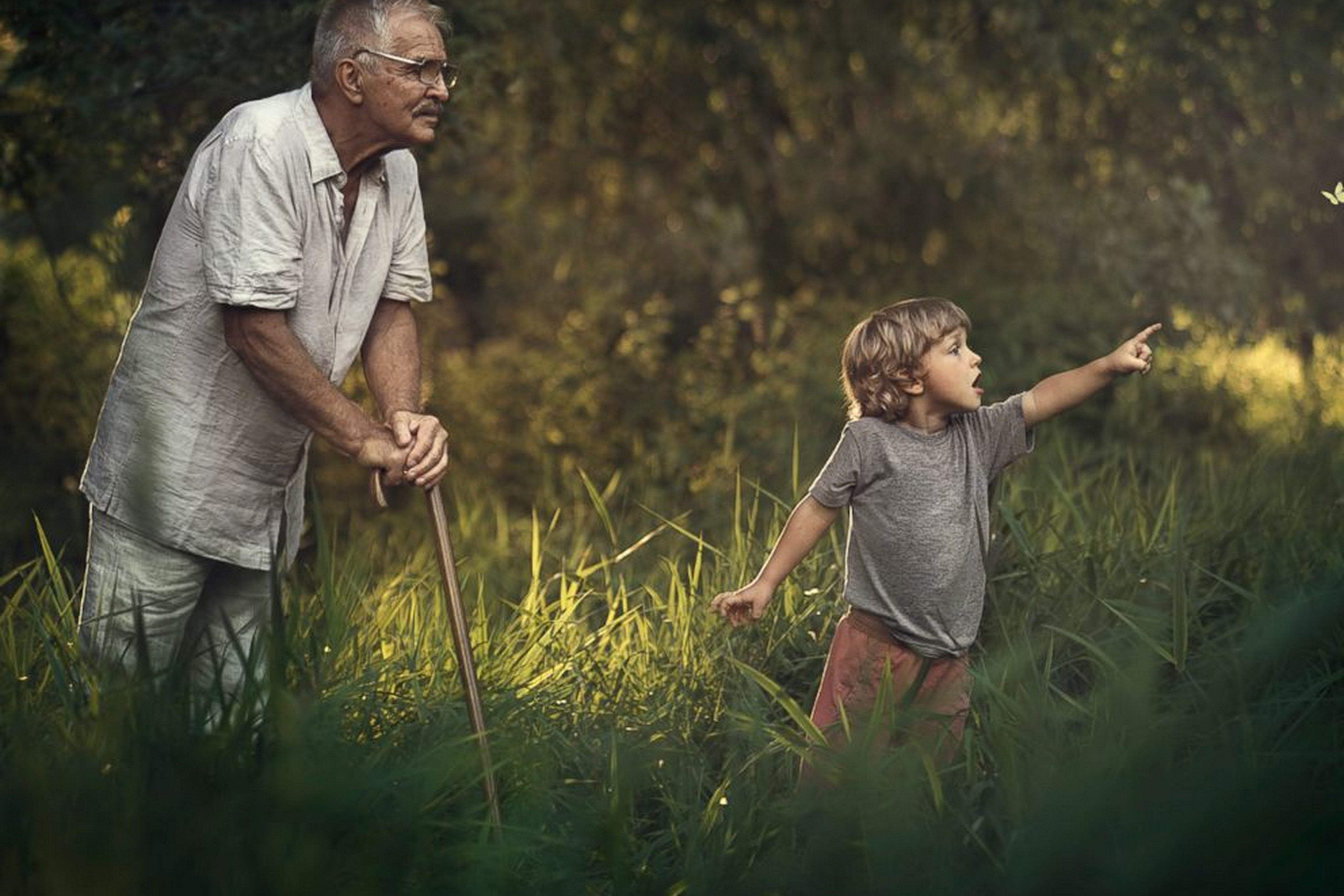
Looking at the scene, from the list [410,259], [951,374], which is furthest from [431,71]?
[951,374]

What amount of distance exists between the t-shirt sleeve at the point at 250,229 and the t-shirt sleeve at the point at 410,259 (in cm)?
42

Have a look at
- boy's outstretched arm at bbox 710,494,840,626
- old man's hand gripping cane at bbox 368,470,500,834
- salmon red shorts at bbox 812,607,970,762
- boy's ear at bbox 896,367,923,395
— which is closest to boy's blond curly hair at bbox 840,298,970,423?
boy's ear at bbox 896,367,923,395

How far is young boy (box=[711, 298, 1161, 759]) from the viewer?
4.04m

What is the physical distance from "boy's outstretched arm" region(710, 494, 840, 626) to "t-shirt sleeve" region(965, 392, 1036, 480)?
0.34 m

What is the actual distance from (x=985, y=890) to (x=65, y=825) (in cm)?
149

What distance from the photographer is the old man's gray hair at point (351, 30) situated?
155 inches

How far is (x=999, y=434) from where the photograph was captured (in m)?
4.14

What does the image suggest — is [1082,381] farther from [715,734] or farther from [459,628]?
[459,628]

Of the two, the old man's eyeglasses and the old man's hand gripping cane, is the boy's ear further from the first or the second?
the old man's eyeglasses

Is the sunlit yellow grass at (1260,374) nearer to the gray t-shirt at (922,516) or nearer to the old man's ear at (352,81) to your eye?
the gray t-shirt at (922,516)

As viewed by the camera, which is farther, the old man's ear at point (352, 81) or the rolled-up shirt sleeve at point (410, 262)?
the rolled-up shirt sleeve at point (410, 262)

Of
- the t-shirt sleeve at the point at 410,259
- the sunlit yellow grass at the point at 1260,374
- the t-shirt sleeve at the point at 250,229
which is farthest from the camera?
the sunlit yellow grass at the point at 1260,374

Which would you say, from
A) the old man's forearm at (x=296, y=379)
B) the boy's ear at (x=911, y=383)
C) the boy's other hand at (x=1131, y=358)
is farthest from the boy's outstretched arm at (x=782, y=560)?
the old man's forearm at (x=296, y=379)

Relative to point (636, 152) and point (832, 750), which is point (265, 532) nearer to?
point (832, 750)
